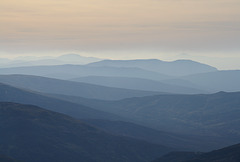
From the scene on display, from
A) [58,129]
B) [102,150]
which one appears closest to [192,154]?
[102,150]

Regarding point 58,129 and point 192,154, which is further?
point 58,129

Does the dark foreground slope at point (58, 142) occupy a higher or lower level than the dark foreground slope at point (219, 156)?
lower

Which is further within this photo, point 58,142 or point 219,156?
point 58,142

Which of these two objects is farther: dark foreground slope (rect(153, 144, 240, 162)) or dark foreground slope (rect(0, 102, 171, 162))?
dark foreground slope (rect(0, 102, 171, 162))

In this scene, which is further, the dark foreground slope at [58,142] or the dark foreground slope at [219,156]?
the dark foreground slope at [58,142]

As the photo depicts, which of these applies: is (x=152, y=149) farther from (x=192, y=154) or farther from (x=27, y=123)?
(x=27, y=123)

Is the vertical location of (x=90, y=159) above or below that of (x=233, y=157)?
below

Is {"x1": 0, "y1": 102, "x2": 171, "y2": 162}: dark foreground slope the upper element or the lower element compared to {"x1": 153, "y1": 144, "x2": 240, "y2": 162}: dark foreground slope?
lower

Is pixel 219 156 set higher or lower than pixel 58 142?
higher
